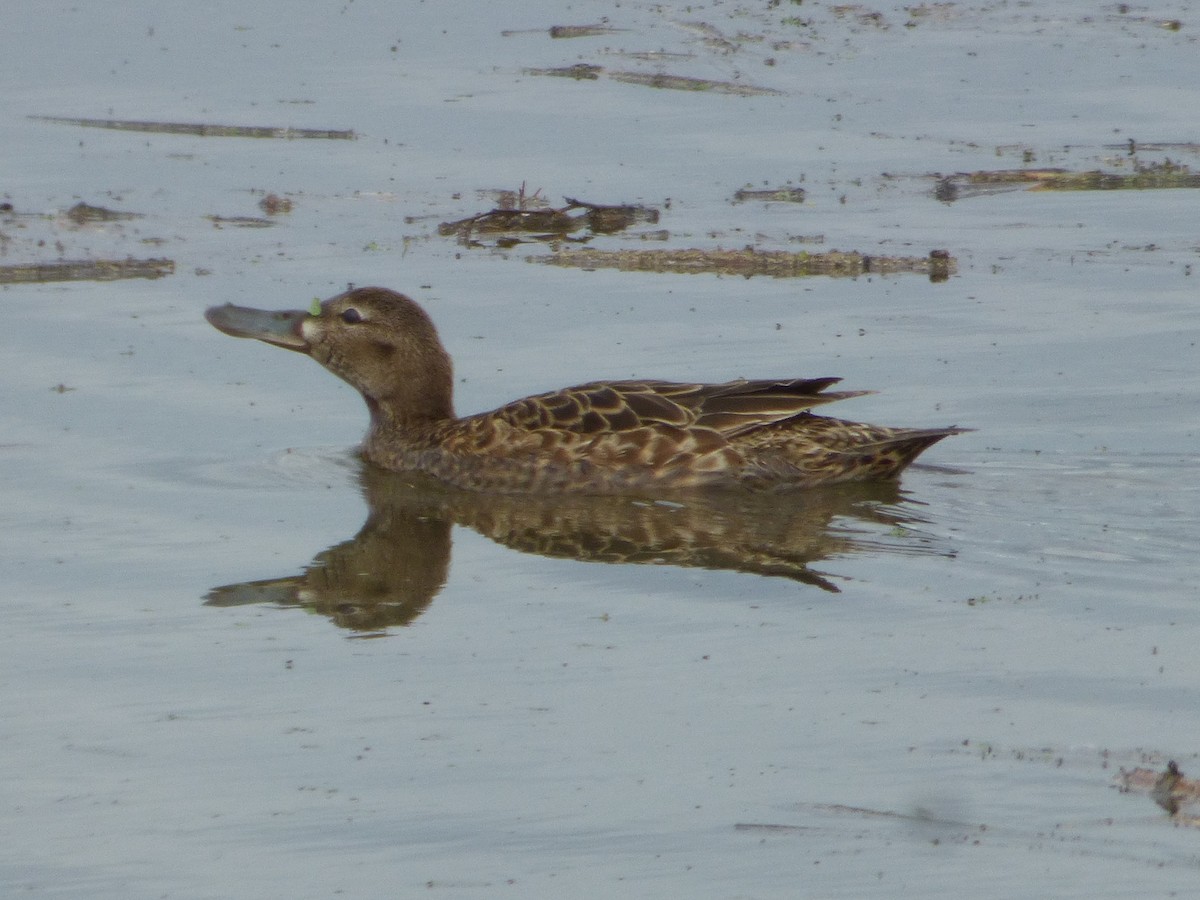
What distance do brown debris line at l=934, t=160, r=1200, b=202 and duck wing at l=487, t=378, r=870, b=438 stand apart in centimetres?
501

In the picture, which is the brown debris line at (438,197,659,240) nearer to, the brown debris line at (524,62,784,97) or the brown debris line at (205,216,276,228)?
the brown debris line at (205,216,276,228)

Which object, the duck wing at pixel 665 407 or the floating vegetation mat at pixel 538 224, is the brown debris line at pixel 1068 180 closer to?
the floating vegetation mat at pixel 538 224

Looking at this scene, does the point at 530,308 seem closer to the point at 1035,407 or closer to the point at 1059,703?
the point at 1035,407

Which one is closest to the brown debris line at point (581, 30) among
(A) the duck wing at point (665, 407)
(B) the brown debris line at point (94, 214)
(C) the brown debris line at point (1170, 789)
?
(B) the brown debris line at point (94, 214)

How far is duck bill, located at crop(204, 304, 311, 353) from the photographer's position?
1109 cm

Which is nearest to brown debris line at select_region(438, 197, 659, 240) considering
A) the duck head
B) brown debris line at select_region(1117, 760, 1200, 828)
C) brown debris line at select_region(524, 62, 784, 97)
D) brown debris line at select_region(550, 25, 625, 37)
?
the duck head

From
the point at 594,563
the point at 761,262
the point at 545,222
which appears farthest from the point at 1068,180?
the point at 594,563

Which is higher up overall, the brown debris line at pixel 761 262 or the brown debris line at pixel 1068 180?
the brown debris line at pixel 1068 180

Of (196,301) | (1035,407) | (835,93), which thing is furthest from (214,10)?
(1035,407)

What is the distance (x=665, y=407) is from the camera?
10289mm

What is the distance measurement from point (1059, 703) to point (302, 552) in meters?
3.43

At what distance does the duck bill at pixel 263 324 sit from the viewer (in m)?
11.1

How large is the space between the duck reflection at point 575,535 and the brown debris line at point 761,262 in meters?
3.10

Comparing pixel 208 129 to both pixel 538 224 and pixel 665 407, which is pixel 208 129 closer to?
pixel 538 224
